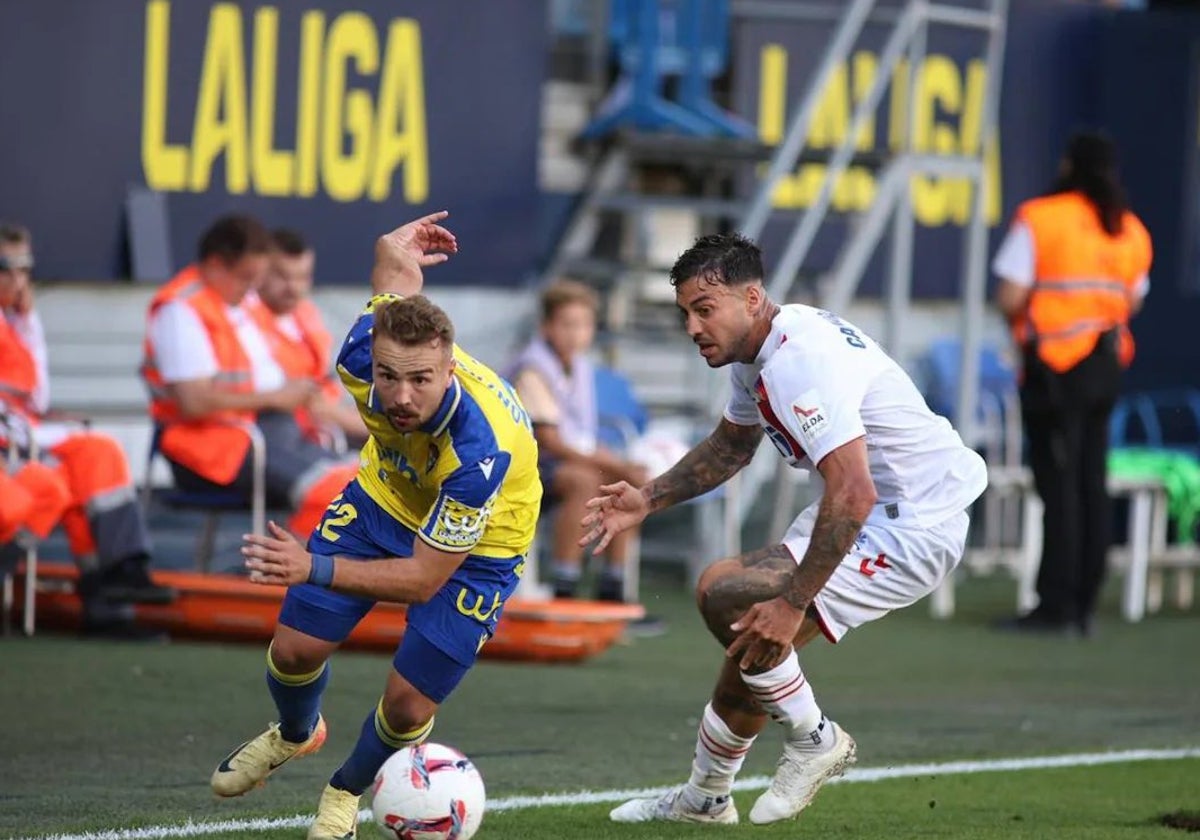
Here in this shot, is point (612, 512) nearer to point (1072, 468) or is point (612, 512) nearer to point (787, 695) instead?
point (787, 695)

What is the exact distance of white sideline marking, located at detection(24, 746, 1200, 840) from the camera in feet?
19.7

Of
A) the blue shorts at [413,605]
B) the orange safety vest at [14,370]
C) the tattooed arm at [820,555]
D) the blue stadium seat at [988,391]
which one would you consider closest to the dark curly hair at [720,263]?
the tattooed arm at [820,555]

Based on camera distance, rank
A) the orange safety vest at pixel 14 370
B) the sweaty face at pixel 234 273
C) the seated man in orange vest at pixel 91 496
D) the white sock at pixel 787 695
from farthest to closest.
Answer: the sweaty face at pixel 234 273, the orange safety vest at pixel 14 370, the seated man in orange vest at pixel 91 496, the white sock at pixel 787 695

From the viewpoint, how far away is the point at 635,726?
8.60m

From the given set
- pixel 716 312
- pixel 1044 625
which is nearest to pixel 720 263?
pixel 716 312

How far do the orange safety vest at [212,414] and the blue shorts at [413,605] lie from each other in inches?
162

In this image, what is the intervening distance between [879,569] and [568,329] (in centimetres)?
528

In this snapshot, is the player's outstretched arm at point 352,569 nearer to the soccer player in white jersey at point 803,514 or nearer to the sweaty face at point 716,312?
the soccer player in white jersey at point 803,514

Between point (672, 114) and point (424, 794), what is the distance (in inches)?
348

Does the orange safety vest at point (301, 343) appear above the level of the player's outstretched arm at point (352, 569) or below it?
below

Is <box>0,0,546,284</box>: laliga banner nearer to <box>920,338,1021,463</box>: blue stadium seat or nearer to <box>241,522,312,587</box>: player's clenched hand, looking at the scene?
<box>920,338,1021,463</box>: blue stadium seat

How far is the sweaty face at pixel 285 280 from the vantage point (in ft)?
37.2

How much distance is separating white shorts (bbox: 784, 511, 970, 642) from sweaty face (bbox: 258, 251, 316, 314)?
5.17 meters

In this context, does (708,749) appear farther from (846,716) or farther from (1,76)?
(1,76)
